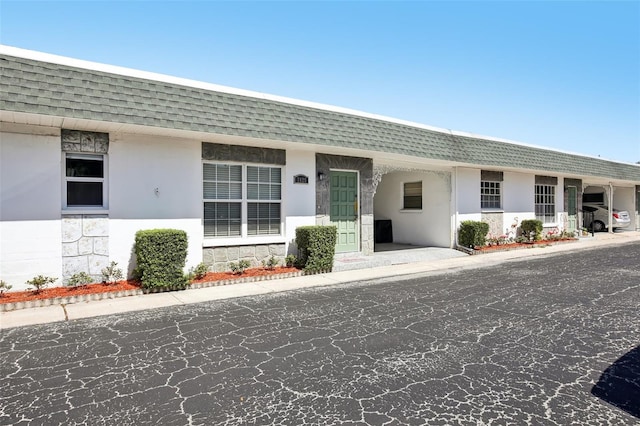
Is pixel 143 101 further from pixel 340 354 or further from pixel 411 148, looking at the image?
pixel 411 148

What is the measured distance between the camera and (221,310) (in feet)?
21.7

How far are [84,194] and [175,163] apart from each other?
192cm

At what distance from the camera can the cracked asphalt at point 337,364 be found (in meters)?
3.28

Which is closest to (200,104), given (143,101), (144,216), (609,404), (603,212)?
(143,101)

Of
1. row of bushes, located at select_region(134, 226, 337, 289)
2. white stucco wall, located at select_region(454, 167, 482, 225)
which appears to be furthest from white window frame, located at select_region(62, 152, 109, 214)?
white stucco wall, located at select_region(454, 167, 482, 225)

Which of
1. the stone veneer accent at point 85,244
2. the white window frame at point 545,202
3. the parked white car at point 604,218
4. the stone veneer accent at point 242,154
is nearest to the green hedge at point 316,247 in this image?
the stone veneer accent at point 242,154

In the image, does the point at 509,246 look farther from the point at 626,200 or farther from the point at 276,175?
the point at 626,200

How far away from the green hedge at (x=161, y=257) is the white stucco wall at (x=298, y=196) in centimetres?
310

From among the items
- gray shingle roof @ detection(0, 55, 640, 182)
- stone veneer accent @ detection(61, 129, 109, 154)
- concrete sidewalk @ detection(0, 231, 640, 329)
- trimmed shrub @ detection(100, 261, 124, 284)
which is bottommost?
concrete sidewalk @ detection(0, 231, 640, 329)

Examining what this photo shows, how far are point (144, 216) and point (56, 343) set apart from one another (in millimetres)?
3953

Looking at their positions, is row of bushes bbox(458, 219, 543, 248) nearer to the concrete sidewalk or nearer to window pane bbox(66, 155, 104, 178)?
the concrete sidewalk

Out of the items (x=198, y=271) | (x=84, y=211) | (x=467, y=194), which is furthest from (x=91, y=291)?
(x=467, y=194)

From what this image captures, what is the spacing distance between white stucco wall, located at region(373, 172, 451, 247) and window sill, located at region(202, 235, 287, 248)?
7122mm

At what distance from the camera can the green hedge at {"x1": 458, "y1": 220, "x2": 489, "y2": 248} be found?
14.3m
